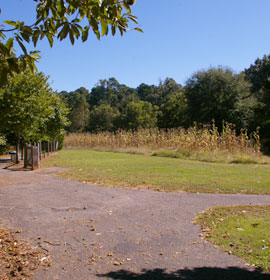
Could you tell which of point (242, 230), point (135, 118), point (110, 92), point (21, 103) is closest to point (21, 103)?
point (21, 103)

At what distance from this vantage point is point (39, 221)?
19.2 feet

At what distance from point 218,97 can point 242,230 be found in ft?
99.1

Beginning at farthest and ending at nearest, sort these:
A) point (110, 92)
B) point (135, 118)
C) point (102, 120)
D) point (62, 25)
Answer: point (110, 92) < point (102, 120) < point (135, 118) < point (62, 25)

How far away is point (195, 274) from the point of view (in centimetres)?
370

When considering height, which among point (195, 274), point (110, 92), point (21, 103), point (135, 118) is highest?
point (110, 92)

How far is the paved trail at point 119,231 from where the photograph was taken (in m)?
3.81

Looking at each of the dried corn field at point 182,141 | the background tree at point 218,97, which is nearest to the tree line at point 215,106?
the background tree at point 218,97

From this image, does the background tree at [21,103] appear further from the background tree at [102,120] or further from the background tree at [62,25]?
the background tree at [102,120]

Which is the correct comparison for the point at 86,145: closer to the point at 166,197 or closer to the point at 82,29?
the point at 166,197

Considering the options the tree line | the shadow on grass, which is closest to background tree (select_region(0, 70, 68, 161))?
the tree line

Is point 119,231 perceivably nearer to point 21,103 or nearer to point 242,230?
point 242,230

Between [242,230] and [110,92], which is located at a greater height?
[110,92]

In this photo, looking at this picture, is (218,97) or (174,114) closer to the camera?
(218,97)

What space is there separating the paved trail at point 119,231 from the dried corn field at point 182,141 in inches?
441
